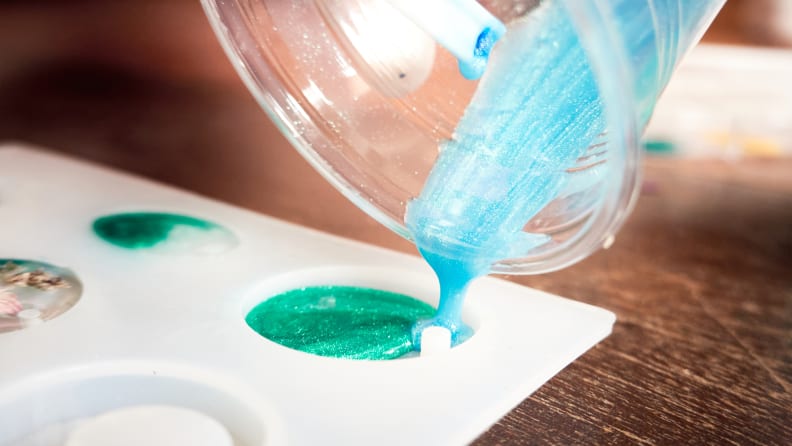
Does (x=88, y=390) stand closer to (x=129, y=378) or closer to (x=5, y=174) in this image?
(x=129, y=378)

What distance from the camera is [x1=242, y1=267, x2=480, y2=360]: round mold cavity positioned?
60 centimetres

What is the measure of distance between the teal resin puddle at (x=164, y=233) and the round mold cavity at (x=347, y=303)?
0.26 ft

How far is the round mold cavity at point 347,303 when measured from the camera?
60cm

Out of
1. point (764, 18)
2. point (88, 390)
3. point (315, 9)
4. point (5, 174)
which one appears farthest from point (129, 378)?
point (764, 18)

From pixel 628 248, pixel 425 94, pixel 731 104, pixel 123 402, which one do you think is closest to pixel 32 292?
pixel 123 402

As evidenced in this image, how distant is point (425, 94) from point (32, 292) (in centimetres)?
33

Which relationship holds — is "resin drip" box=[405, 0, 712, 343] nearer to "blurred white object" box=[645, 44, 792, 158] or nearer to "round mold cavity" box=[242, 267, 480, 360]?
"round mold cavity" box=[242, 267, 480, 360]

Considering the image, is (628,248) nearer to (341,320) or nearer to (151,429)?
(341,320)

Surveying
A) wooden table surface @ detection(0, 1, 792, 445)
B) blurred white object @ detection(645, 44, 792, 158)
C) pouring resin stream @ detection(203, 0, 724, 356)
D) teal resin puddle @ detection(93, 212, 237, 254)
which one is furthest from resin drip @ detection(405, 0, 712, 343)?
blurred white object @ detection(645, 44, 792, 158)

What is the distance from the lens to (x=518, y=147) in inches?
21.2

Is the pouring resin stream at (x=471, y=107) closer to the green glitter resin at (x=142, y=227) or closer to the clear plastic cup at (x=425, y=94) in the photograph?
the clear plastic cup at (x=425, y=94)

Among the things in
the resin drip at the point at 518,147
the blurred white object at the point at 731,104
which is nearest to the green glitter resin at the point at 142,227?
the resin drip at the point at 518,147

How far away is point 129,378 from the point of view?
1.68 feet

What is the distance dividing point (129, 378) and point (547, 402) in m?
0.27
